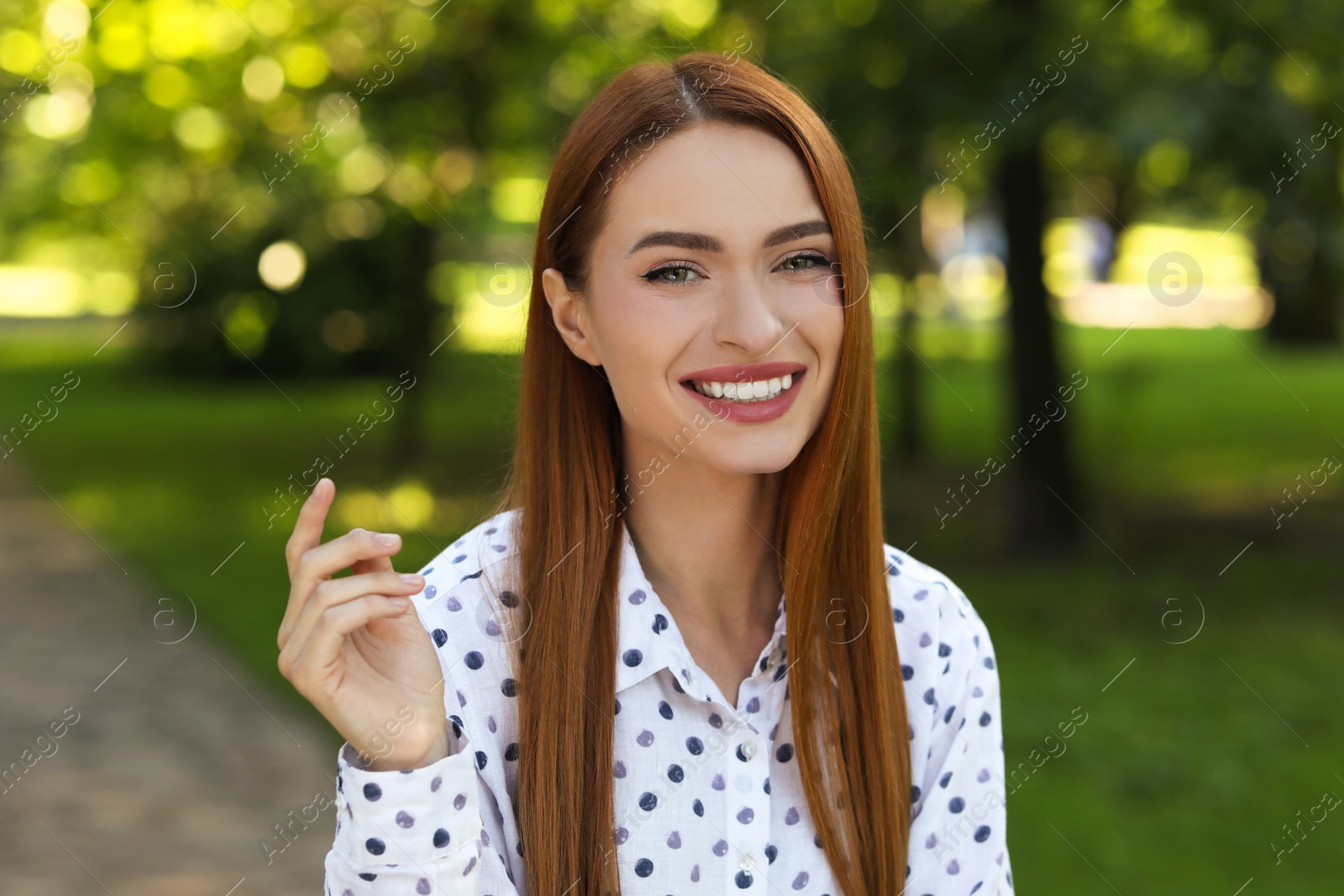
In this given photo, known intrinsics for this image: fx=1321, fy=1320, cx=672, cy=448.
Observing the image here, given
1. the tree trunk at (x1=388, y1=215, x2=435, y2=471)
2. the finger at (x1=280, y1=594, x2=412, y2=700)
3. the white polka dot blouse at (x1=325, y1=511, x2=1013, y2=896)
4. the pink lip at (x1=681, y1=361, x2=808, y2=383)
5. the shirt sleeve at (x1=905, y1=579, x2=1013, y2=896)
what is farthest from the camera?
the tree trunk at (x1=388, y1=215, x2=435, y2=471)

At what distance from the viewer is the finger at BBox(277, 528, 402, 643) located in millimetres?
1614

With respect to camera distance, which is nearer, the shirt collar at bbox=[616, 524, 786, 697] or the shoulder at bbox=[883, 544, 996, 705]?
the shirt collar at bbox=[616, 524, 786, 697]

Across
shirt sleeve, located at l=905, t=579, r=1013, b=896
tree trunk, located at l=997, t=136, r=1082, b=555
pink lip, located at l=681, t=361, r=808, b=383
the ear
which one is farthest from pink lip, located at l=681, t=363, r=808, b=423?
tree trunk, located at l=997, t=136, r=1082, b=555

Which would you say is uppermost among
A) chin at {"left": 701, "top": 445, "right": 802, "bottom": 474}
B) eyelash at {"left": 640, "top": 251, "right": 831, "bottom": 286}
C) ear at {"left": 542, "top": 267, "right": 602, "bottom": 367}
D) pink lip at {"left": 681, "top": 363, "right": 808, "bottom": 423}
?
ear at {"left": 542, "top": 267, "right": 602, "bottom": 367}

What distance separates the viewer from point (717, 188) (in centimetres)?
194

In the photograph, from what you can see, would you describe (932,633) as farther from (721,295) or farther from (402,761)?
(402,761)

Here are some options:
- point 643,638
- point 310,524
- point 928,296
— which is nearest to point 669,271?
point 643,638

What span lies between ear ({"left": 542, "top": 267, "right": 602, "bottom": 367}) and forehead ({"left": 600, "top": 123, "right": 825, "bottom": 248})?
16 cm

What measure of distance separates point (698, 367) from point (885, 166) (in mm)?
5418

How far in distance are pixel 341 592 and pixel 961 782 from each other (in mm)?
1082

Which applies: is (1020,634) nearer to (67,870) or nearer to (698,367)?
(67,870)

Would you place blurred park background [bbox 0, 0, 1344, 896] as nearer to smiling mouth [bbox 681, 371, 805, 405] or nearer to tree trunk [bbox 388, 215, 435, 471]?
tree trunk [bbox 388, 215, 435, 471]

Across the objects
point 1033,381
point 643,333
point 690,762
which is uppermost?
point 1033,381

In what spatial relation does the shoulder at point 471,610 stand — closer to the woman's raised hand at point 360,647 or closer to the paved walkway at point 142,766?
the woman's raised hand at point 360,647
